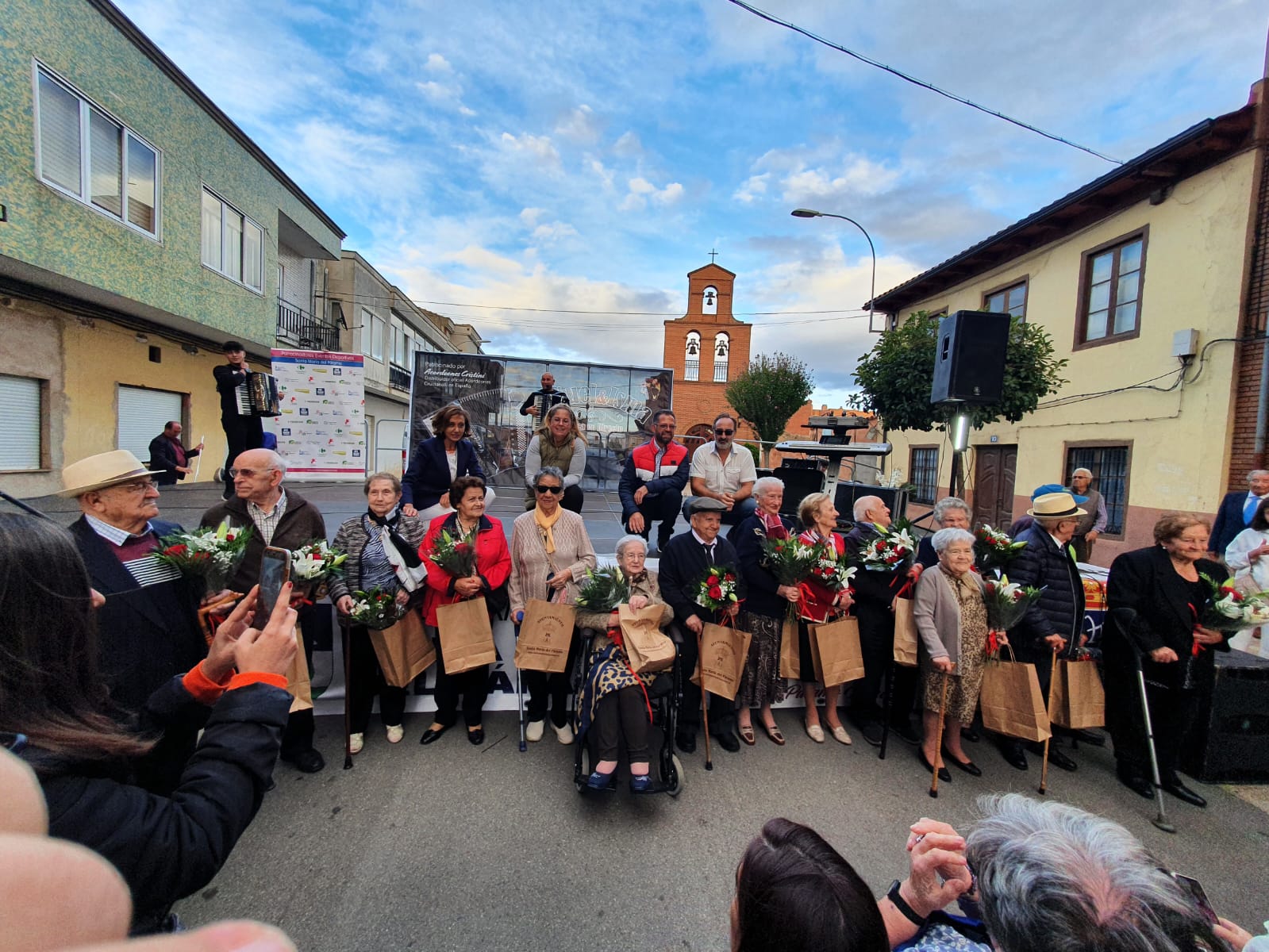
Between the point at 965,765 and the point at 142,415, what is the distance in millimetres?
15764

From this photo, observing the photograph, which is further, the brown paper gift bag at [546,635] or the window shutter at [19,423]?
the window shutter at [19,423]

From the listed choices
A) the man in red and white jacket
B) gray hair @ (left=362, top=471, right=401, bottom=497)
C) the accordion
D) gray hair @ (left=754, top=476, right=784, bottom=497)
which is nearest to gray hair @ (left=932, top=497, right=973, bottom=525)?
gray hair @ (left=754, top=476, right=784, bottom=497)

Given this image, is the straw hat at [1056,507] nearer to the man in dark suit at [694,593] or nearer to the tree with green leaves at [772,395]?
the man in dark suit at [694,593]

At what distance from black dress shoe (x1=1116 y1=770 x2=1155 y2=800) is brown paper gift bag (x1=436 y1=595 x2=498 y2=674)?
4403mm

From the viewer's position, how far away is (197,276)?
11531 millimetres

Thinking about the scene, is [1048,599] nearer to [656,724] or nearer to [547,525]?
[656,724]

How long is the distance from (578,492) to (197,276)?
451 inches

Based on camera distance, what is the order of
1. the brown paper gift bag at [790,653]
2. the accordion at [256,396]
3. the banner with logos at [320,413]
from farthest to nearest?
the banner with logos at [320,413] → the accordion at [256,396] → the brown paper gift bag at [790,653]

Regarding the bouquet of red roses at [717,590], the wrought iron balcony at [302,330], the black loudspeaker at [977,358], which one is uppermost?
the wrought iron balcony at [302,330]

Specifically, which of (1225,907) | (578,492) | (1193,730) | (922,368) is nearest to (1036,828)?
(1225,907)

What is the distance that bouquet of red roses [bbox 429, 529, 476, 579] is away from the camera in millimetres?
3727

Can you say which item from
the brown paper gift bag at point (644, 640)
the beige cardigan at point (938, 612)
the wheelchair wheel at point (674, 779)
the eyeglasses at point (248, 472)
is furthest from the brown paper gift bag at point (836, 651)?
the eyeglasses at point (248, 472)

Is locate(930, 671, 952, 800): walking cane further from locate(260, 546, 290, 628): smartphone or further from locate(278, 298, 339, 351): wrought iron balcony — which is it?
locate(278, 298, 339, 351): wrought iron balcony

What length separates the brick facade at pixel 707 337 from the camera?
117ft
